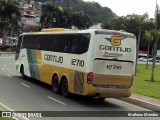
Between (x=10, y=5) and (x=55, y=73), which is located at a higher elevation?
(x=10, y=5)

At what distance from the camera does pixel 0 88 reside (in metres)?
19.8

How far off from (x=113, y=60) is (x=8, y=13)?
7573 cm

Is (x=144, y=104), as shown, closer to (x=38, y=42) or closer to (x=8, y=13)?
(x=38, y=42)

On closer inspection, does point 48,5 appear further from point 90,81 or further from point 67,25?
point 90,81

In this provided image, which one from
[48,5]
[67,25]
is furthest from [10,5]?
[67,25]

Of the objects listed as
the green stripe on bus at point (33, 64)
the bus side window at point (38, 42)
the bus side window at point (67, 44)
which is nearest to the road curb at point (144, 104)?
the bus side window at point (67, 44)

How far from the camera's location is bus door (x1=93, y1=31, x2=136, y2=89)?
54.3 feet

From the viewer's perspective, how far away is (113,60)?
1684 centimetres

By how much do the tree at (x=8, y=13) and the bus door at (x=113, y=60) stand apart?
7321 cm

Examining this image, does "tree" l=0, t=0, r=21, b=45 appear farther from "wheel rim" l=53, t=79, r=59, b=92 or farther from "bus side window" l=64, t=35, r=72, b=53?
"bus side window" l=64, t=35, r=72, b=53

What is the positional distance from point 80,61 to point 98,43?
4.21 feet

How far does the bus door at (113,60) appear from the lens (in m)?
16.6

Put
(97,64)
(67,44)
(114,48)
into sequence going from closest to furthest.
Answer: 1. (97,64)
2. (114,48)
3. (67,44)

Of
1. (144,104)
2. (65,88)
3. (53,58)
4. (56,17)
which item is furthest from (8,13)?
(144,104)
